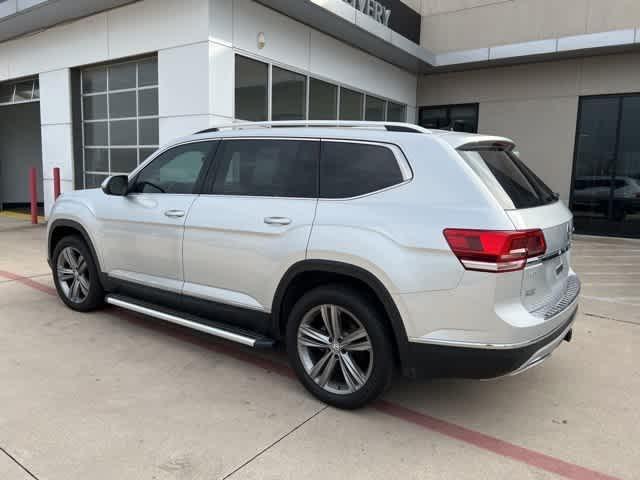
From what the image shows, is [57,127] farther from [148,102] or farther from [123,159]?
[148,102]

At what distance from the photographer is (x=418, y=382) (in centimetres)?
381

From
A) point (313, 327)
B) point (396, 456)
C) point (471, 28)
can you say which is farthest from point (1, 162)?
point (396, 456)

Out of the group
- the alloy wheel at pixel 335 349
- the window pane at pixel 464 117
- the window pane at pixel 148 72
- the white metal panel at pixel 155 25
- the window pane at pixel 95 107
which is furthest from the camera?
the window pane at pixel 464 117

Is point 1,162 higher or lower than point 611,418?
higher

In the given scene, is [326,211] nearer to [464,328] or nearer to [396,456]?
[464,328]

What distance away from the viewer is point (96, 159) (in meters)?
11.0

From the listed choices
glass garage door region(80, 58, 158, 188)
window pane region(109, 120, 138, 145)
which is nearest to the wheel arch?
glass garage door region(80, 58, 158, 188)

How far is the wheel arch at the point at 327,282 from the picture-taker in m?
2.98

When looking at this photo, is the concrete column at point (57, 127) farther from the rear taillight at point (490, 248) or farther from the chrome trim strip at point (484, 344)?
the rear taillight at point (490, 248)

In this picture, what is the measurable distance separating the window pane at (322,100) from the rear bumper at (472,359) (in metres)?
8.30

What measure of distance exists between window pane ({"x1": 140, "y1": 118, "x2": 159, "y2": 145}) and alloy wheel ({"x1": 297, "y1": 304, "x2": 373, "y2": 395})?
23.6 feet

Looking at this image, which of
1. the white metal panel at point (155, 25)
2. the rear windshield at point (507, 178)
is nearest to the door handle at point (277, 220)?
the rear windshield at point (507, 178)

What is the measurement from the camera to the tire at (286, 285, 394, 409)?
308 cm

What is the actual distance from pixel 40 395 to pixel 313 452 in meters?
1.87
